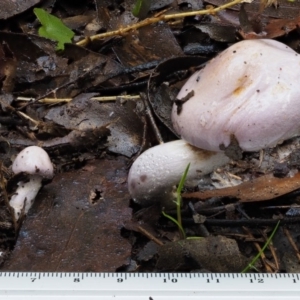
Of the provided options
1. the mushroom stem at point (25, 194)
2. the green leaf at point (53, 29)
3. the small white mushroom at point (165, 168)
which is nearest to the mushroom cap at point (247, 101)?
the small white mushroom at point (165, 168)

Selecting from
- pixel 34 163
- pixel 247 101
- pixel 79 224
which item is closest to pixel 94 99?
pixel 34 163

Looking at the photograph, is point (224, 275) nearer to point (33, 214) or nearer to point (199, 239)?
point (199, 239)

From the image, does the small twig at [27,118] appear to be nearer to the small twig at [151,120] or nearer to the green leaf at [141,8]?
the small twig at [151,120]

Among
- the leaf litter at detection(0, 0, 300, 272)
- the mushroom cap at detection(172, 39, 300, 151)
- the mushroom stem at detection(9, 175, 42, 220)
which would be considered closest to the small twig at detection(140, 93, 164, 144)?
the leaf litter at detection(0, 0, 300, 272)

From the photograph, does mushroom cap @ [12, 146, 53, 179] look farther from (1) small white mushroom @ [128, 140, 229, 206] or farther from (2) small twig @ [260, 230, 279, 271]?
(2) small twig @ [260, 230, 279, 271]

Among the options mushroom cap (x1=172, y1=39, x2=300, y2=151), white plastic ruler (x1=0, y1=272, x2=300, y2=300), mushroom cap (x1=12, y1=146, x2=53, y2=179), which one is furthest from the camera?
mushroom cap (x1=12, y1=146, x2=53, y2=179)

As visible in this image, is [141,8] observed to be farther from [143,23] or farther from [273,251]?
[273,251]

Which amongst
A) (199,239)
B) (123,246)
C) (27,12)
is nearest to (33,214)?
(123,246)
